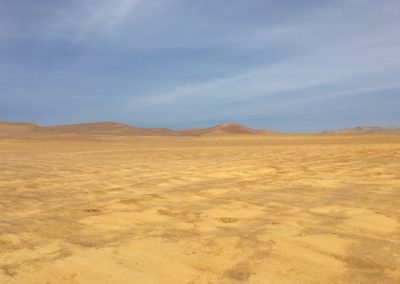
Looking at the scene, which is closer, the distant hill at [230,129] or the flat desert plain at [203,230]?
the flat desert plain at [203,230]

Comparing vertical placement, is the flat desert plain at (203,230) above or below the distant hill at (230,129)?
below

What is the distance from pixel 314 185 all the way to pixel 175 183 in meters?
1.77

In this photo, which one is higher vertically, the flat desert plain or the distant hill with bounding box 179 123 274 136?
the distant hill with bounding box 179 123 274 136

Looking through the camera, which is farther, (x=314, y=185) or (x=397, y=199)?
(x=314, y=185)

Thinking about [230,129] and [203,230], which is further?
[230,129]

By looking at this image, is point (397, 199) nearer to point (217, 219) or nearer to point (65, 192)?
point (217, 219)

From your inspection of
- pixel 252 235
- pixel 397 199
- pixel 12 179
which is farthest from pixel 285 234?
pixel 12 179

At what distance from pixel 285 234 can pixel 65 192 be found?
296cm

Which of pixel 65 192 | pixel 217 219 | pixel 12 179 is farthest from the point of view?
pixel 12 179

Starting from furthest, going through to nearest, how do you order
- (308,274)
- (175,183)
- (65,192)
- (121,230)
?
(175,183)
(65,192)
(121,230)
(308,274)

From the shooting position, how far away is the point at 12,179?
5930 millimetres

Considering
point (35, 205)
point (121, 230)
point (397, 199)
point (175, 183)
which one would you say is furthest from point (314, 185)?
point (35, 205)

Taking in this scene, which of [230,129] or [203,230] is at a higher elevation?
[230,129]

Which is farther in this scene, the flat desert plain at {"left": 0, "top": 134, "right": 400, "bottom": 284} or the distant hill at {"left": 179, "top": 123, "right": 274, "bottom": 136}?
the distant hill at {"left": 179, "top": 123, "right": 274, "bottom": 136}
